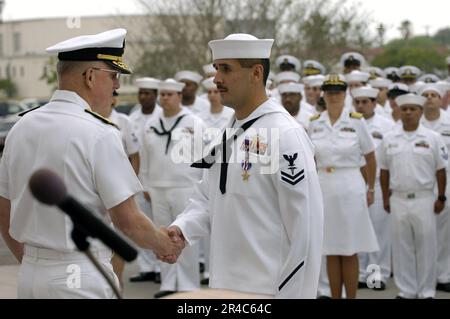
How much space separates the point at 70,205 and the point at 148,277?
31.1ft

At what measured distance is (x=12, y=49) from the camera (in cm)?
7962

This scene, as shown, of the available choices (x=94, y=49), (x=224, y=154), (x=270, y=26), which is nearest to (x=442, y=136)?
(x=224, y=154)

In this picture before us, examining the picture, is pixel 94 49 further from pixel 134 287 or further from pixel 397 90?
pixel 397 90

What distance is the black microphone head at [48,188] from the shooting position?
9.56ft

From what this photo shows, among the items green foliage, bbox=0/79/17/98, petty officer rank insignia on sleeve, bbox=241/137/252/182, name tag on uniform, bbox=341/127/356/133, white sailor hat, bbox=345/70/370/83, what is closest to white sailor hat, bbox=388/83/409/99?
white sailor hat, bbox=345/70/370/83

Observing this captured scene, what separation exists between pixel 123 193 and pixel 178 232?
980 millimetres

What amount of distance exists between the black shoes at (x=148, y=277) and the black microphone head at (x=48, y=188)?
927 centimetres

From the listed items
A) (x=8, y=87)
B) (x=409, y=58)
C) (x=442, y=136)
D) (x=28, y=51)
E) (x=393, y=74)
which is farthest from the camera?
(x=8, y=87)

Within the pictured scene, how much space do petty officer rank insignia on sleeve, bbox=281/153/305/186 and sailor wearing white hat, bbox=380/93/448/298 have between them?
567 cm

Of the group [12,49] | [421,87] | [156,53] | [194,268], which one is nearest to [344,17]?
[156,53]

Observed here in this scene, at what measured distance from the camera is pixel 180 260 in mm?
11008

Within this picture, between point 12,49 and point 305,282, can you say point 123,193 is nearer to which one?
point 305,282

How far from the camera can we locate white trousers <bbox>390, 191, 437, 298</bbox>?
34.8ft

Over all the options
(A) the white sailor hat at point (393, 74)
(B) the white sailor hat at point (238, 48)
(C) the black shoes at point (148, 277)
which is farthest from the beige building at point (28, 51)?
(B) the white sailor hat at point (238, 48)
